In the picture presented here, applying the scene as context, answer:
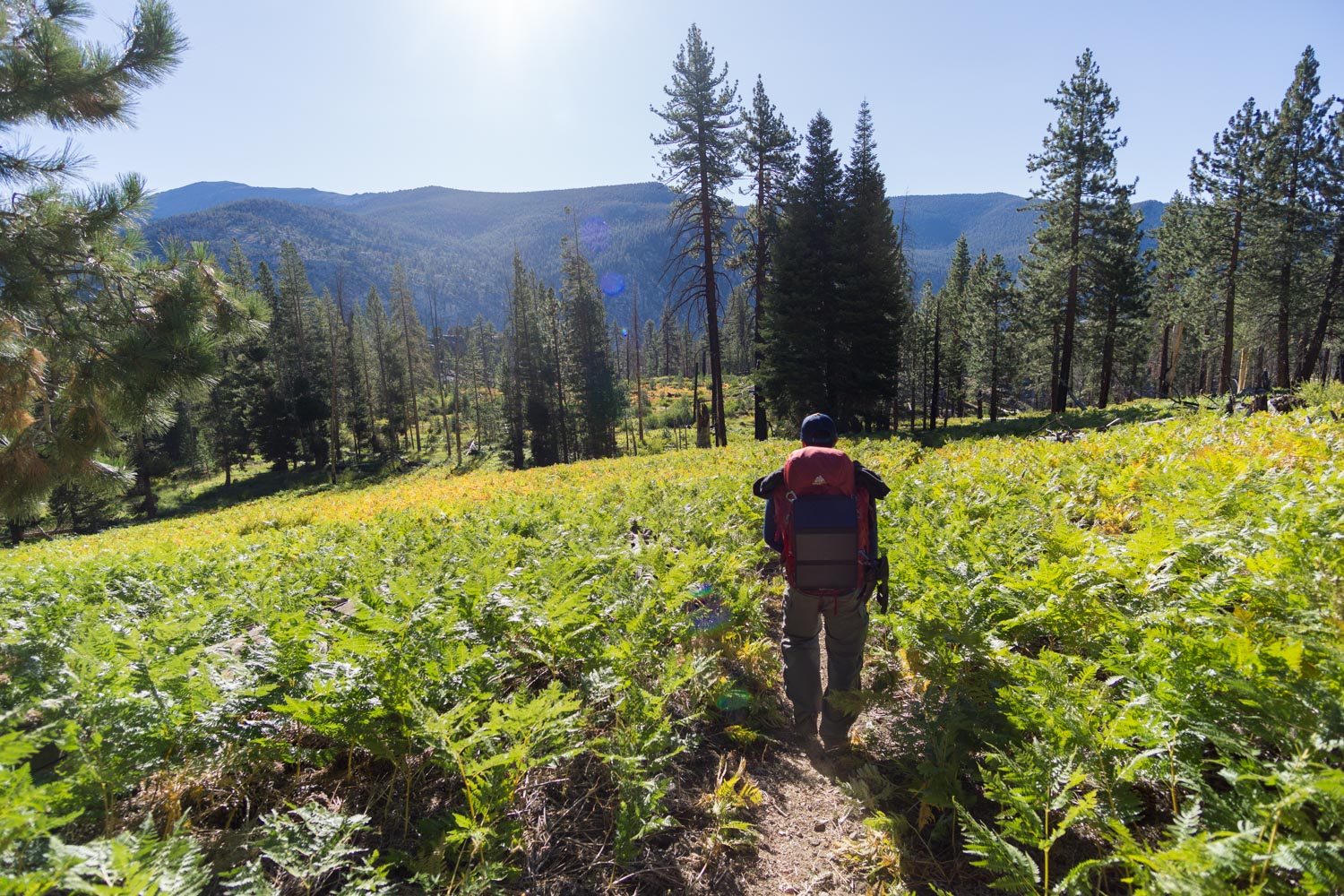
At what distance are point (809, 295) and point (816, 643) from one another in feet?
66.0

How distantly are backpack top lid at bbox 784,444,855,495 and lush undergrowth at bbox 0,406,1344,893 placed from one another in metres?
1.01

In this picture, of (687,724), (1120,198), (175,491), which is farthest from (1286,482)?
(175,491)

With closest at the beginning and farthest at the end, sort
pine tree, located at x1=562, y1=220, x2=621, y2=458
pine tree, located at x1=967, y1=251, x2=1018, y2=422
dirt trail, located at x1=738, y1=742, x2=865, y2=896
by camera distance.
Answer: dirt trail, located at x1=738, y1=742, x2=865, y2=896 < pine tree, located at x1=967, y1=251, x2=1018, y2=422 < pine tree, located at x1=562, y1=220, x2=621, y2=458

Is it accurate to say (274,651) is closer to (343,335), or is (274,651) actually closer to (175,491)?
(175,491)

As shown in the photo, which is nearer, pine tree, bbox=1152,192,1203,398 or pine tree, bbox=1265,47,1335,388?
pine tree, bbox=1265,47,1335,388

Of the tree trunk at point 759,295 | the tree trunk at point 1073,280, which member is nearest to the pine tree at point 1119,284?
the tree trunk at point 1073,280

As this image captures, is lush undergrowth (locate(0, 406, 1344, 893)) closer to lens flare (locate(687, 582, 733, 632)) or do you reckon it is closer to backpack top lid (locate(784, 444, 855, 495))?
lens flare (locate(687, 582, 733, 632))

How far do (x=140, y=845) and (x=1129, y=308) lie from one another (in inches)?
1602

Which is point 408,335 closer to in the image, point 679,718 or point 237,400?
point 237,400

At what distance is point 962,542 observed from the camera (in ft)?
16.4

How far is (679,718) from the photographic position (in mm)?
4328

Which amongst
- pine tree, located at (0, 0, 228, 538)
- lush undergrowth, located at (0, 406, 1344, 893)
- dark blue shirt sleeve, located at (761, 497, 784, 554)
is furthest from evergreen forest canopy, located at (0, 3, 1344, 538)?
dark blue shirt sleeve, located at (761, 497, 784, 554)

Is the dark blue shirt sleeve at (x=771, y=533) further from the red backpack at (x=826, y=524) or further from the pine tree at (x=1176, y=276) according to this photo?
the pine tree at (x=1176, y=276)

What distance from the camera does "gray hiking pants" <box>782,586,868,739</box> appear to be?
178 inches
